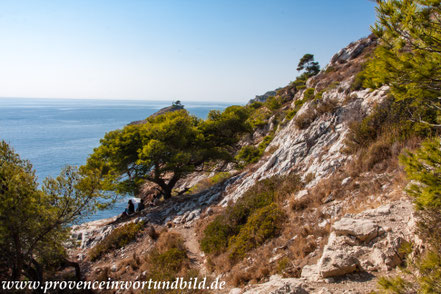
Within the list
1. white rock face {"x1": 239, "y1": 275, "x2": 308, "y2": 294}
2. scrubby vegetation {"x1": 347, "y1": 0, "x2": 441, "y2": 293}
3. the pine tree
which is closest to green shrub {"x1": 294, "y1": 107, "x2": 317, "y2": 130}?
scrubby vegetation {"x1": 347, "y1": 0, "x2": 441, "y2": 293}

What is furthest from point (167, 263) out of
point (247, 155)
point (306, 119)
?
point (247, 155)

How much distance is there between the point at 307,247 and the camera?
726 cm

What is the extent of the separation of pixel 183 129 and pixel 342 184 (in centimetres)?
1542

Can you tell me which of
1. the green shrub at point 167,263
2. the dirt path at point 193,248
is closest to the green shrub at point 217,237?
the dirt path at point 193,248

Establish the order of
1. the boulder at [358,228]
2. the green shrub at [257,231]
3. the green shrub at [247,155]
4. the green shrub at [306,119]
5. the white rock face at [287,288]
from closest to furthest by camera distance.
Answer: the white rock face at [287,288] → the boulder at [358,228] → the green shrub at [257,231] → the green shrub at [306,119] → the green shrub at [247,155]

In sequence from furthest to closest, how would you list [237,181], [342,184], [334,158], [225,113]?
[225,113]
[237,181]
[334,158]
[342,184]

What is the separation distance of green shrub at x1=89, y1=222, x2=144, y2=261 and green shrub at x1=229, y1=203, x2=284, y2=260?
28.2 ft

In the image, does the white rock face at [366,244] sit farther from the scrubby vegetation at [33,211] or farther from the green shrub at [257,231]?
the scrubby vegetation at [33,211]

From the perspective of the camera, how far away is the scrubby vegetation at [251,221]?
9575 millimetres

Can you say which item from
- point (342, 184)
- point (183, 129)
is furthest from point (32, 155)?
point (342, 184)

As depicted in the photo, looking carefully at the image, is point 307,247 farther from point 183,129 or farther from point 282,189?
point 183,129

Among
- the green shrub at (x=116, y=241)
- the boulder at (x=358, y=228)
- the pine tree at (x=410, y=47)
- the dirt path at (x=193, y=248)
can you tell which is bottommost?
the green shrub at (x=116, y=241)

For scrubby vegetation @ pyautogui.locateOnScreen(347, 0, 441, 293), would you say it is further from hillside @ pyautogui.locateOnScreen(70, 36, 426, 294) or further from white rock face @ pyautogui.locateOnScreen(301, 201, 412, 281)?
hillside @ pyautogui.locateOnScreen(70, 36, 426, 294)

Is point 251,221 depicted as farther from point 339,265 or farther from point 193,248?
point 339,265
